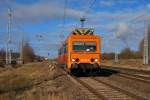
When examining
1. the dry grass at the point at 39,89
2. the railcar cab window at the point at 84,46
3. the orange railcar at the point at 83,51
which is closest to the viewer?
the dry grass at the point at 39,89

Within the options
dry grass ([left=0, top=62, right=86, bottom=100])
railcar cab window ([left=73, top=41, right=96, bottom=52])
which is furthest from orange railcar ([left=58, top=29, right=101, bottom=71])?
dry grass ([left=0, top=62, right=86, bottom=100])

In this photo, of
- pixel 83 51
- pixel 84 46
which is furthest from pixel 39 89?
pixel 84 46

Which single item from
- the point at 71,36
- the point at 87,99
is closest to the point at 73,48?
the point at 71,36

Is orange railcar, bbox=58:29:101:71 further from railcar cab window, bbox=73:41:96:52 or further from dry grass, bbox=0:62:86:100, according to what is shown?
dry grass, bbox=0:62:86:100

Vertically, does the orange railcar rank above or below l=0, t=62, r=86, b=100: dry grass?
above

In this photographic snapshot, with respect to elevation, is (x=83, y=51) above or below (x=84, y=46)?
below

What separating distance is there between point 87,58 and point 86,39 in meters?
1.57

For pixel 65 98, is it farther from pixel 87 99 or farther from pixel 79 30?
pixel 79 30

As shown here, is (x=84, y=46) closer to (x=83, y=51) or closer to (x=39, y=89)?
(x=83, y=51)

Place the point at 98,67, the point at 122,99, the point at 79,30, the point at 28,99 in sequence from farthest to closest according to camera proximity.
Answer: the point at 79,30, the point at 98,67, the point at 122,99, the point at 28,99

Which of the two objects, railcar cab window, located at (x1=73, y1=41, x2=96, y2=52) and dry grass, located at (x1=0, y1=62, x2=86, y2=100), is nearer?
dry grass, located at (x1=0, y1=62, x2=86, y2=100)

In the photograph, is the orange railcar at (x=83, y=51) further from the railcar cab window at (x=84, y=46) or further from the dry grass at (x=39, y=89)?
the dry grass at (x=39, y=89)

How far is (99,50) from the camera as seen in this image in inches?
1114

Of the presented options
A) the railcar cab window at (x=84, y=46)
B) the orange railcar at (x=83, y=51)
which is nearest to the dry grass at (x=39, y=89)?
the orange railcar at (x=83, y=51)
